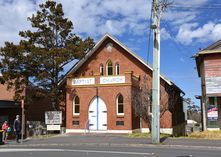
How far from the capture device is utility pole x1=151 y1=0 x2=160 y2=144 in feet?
69.8

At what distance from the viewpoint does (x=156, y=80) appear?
70.7ft

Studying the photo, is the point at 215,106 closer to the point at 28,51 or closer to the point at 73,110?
the point at 73,110

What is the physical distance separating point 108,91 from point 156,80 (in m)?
11.9

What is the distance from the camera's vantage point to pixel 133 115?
1291 inches

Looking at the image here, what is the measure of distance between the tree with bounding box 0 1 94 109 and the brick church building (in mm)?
1631

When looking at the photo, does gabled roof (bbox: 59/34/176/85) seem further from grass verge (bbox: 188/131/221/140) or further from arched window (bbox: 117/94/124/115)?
grass verge (bbox: 188/131/221/140)

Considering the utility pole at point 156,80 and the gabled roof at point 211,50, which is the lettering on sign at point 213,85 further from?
the utility pole at point 156,80

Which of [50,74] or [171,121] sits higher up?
[50,74]

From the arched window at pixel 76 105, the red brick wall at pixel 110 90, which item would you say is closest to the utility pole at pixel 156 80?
the red brick wall at pixel 110 90

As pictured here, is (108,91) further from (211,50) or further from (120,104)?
(211,50)

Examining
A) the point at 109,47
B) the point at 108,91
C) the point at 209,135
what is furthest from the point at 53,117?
the point at 209,135

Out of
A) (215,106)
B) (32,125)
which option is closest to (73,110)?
(32,125)

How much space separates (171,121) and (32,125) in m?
12.8

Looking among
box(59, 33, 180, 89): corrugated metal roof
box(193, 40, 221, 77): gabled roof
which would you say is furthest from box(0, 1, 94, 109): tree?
box(193, 40, 221, 77): gabled roof
